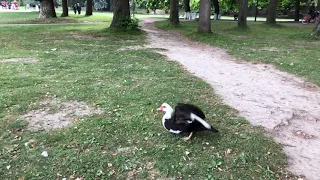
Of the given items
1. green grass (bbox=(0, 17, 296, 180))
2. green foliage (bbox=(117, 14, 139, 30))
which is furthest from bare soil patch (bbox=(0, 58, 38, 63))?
green foliage (bbox=(117, 14, 139, 30))

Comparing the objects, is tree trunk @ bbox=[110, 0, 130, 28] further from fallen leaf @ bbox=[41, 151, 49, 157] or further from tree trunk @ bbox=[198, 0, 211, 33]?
fallen leaf @ bbox=[41, 151, 49, 157]

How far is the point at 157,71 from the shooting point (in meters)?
8.07

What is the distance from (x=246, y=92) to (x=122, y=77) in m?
2.72

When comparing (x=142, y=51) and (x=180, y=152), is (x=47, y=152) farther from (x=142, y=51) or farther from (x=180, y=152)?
(x=142, y=51)

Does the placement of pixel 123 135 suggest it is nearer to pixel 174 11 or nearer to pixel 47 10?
pixel 174 11

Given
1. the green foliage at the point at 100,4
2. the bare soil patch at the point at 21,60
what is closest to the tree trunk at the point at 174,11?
the bare soil patch at the point at 21,60

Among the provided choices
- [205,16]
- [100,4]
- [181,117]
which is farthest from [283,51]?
[100,4]

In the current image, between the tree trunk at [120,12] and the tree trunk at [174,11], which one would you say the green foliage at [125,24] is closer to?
the tree trunk at [120,12]

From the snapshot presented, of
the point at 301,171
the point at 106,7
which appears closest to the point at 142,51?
the point at 301,171

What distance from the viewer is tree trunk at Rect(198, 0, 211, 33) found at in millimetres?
14938

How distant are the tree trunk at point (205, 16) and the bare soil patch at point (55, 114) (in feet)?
34.6

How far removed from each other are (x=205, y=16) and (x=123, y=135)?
11.6 m

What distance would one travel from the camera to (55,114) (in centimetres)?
528

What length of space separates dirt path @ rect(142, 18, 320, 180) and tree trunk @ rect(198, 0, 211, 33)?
4837 mm
